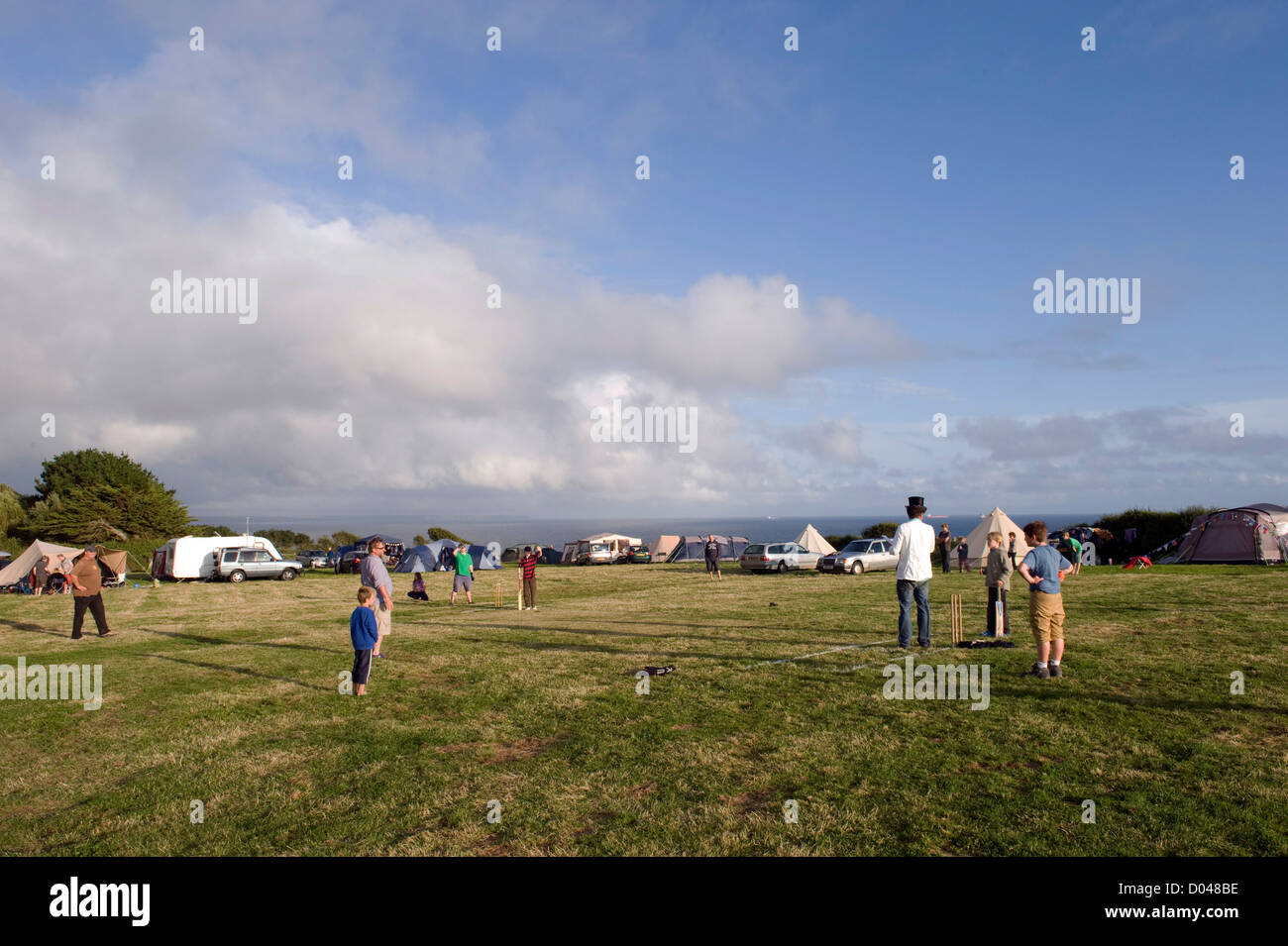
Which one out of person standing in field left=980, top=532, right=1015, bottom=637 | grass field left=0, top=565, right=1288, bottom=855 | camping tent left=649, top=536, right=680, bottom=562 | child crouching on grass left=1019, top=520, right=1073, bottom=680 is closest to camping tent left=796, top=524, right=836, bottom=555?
camping tent left=649, top=536, right=680, bottom=562

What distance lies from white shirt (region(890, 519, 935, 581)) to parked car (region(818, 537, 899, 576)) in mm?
22356

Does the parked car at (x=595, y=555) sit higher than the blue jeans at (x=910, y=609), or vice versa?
the blue jeans at (x=910, y=609)

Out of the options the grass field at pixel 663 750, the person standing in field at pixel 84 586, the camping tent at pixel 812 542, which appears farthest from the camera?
the camping tent at pixel 812 542

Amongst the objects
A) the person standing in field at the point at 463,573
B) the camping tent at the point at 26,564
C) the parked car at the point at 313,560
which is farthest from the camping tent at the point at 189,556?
the person standing in field at the point at 463,573

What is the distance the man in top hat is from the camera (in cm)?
1133

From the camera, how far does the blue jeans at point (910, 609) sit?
11.5m

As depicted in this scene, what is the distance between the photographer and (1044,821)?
4.91 metres

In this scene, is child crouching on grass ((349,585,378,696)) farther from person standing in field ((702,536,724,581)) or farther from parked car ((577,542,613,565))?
parked car ((577,542,613,565))

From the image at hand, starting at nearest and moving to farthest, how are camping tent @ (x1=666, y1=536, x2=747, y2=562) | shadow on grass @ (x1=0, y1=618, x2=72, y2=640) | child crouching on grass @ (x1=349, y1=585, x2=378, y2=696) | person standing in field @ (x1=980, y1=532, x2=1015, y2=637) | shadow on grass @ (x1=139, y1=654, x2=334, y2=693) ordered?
child crouching on grass @ (x1=349, y1=585, x2=378, y2=696) → shadow on grass @ (x1=139, y1=654, x2=334, y2=693) → person standing in field @ (x1=980, y1=532, x2=1015, y2=637) → shadow on grass @ (x1=0, y1=618, x2=72, y2=640) → camping tent @ (x1=666, y1=536, x2=747, y2=562)

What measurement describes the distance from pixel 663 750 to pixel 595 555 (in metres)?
44.2

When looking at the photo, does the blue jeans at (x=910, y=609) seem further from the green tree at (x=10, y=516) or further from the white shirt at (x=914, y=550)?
the green tree at (x=10, y=516)
